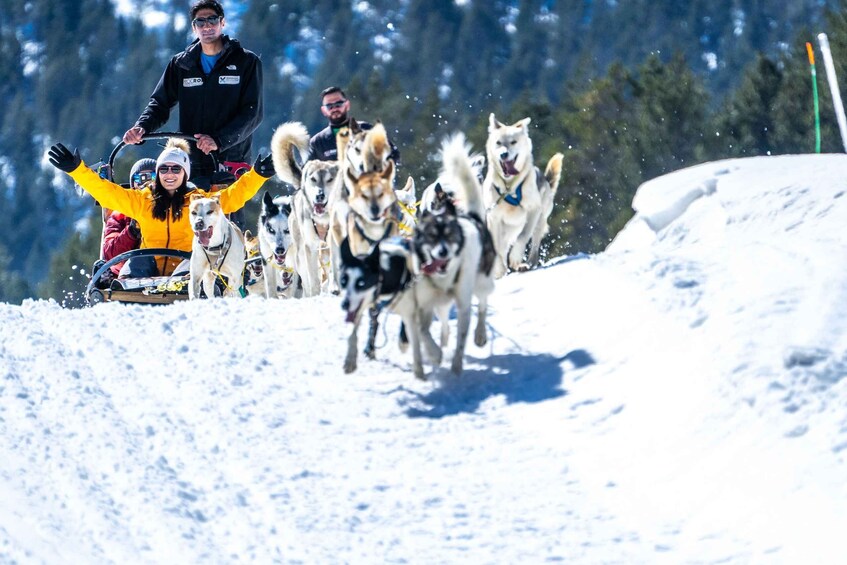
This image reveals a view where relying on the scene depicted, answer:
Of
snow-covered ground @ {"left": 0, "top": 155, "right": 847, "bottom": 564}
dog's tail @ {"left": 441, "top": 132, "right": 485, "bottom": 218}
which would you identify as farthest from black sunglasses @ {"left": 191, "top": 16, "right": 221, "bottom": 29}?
dog's tail @ {"left": 441, "top": 132, "right": 485, "bottom": 218}

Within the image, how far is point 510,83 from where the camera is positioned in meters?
94.1

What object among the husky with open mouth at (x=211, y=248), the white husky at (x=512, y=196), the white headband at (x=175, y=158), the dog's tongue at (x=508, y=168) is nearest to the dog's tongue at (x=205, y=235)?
the husky with open mouth at (x=211, y=248)

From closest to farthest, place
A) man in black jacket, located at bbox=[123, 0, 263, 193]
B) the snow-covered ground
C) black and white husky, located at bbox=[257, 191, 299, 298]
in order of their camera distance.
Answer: the snow-covered ground
man in black jacket, located at bbox=[123, 0, 263, 193]
black and white husky, located at bbox=[257, 191, 299, 298]

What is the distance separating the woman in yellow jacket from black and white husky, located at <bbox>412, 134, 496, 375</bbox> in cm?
292

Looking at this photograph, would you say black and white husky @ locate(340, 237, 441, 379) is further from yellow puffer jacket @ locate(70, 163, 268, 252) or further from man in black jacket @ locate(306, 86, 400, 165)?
man in black jacket @ locate(306, 86, 400, 165)

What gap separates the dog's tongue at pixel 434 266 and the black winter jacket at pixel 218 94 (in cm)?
391

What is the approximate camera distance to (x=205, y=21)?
28.5 ft

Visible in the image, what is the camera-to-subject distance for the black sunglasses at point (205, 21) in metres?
8.70

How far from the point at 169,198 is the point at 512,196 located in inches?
83.7

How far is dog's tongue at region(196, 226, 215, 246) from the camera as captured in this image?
8141mm

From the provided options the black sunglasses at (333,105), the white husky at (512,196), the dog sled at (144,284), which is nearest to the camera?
the dog sled at (144,284)

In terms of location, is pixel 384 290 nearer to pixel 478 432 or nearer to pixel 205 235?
pixel 478 432

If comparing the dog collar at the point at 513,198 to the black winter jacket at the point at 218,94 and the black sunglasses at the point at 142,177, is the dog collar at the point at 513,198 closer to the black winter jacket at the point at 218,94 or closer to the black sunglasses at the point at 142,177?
the black winter jacket at the point at 218,94

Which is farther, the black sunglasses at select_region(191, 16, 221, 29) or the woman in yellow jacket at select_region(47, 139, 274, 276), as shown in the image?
the black sunglasses at select_region(191, 16, 221, 29)
